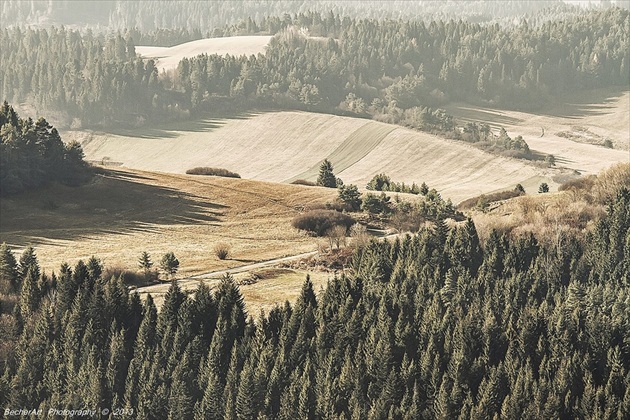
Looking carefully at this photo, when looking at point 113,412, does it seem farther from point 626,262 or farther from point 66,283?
point 626,262

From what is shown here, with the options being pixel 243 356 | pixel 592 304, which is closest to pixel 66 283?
pixel 243 356

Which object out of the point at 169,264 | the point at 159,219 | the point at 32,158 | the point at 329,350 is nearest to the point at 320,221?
the point at 159,219

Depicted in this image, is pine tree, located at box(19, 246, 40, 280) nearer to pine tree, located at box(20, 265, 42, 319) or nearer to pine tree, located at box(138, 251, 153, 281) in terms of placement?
pine tree, located at box(20, 265, 42, 319)

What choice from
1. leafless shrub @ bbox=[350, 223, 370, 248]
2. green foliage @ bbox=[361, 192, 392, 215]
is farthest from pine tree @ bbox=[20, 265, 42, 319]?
green foliage @ bbox=[361, 192, 392, 215]

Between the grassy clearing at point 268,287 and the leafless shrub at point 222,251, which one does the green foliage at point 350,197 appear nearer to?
the leafless shrub at point 222,251

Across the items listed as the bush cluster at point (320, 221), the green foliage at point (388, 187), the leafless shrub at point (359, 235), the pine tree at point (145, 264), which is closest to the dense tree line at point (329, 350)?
the pine tree at point (145, 264)

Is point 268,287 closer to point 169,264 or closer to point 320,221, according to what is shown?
point 169,264
